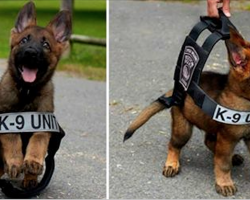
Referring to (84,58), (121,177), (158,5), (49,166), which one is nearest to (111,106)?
(121,177)

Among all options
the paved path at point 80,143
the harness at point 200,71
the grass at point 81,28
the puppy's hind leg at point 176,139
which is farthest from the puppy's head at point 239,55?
the grass at point 81,28

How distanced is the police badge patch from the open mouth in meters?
1.26

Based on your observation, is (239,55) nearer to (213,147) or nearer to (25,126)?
(213,147)

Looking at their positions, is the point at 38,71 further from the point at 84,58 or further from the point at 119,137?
the point at 84,58

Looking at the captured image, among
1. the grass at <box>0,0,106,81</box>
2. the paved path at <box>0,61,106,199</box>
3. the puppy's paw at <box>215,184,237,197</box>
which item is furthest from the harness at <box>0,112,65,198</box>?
the grass at <box>0,0,106,81</box>

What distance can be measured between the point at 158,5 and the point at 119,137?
8.01 meters

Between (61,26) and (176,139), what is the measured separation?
137cm

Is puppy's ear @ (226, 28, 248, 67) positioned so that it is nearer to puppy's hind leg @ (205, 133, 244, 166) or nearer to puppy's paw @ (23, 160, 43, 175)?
puppy's hind leg @ (205, 133, 244, 166)

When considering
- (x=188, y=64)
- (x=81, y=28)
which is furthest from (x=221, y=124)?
(x=81, y=28)

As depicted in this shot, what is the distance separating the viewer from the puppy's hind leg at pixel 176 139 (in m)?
5.07

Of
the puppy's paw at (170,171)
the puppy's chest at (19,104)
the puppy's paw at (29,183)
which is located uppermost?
the puppy's chest at (19,104)

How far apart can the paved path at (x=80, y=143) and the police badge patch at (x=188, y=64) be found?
3.87ft

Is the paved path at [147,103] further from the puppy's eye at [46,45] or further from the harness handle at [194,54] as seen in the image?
the puppy's eye at [46,45]

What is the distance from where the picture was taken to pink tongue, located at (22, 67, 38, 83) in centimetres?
425
